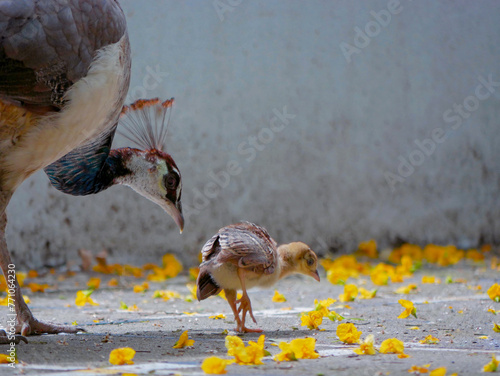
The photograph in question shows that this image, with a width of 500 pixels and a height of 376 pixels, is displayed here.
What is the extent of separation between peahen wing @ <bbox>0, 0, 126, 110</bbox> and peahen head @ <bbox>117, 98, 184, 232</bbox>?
70cm

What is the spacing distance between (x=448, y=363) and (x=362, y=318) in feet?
4.19

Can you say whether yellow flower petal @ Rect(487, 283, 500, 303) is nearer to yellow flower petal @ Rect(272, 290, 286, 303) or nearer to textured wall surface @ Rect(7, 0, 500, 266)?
yellow flower petal @ Rect(272, 290, 286, 303)

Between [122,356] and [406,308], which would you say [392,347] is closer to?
[406,308]

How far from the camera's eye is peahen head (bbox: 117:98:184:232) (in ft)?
12.3

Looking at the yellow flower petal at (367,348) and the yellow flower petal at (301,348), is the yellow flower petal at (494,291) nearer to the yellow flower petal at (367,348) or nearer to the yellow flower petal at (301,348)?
the yellow flower petal at (367,348)

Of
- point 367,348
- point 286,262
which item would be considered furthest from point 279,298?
point 367,348

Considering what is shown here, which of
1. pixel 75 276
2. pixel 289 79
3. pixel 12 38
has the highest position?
pixel 289 79

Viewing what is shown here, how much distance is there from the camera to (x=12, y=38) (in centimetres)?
272

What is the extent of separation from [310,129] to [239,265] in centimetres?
451

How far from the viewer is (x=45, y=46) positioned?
2.80 meters

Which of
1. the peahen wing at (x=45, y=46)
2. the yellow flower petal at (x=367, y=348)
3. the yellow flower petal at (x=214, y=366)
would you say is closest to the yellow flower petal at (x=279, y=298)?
the yellow flower petal at (x=367, y=348)

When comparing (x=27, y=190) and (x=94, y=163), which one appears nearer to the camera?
(x=94, y=163)

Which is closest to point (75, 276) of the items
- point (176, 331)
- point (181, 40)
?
point (181, 40)

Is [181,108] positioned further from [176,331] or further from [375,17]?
[176,331]
